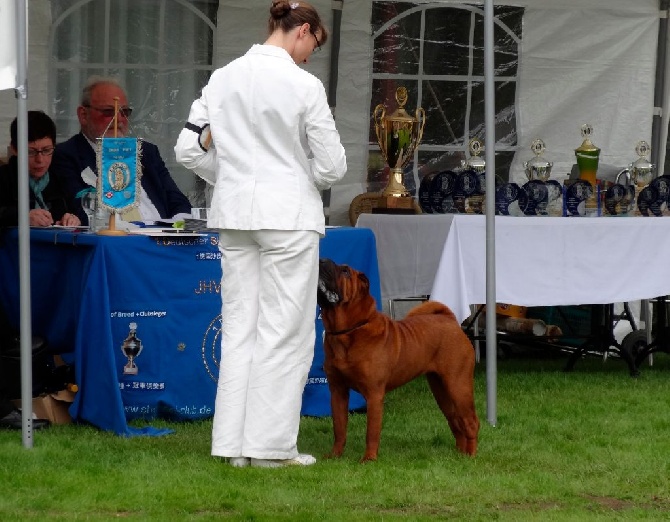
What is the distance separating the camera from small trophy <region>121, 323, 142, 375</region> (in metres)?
5.39

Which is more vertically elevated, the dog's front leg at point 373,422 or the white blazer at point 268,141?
the white blazer at point 268,141

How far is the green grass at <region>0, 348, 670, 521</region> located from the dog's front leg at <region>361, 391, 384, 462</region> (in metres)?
0.05

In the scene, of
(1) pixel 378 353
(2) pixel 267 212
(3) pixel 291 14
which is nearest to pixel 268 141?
(2) pixel 267 212

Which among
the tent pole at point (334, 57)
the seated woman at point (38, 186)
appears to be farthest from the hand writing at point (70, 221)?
the tent pole at point (334, 57)

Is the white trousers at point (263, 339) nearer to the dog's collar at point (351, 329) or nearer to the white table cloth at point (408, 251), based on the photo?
the dog's collar at point (351, 329)

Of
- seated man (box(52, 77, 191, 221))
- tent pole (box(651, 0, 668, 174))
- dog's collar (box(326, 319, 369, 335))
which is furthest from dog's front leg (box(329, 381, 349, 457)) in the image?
tent pole (box(651, 0, 668, 174))

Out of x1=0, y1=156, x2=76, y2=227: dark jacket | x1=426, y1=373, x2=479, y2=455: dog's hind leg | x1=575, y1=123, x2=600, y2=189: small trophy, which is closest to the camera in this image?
x1=426, y1=373, x2=479, y2=455: dog's hind leg

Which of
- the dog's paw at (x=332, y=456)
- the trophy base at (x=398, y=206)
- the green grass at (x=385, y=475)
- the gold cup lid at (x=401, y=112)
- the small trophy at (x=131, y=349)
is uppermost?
the gold cup lid at (x=401, y=112)

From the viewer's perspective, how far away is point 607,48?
27.1 ft

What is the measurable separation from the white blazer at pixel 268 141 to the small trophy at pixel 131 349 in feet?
3.47

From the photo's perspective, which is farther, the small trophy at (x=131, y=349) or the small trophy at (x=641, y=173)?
the small trophy at (x=641, y=173)

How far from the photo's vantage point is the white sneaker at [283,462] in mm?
4598

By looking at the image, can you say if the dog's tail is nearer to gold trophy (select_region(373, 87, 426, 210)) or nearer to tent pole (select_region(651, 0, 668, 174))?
gold trophy (select_region(373, 87, 426, 210))

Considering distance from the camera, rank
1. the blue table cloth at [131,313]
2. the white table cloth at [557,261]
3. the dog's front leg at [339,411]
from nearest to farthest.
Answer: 1. the dog's front leg at [339,411]
2. the blue table cloth at [131,313]
3. the white table cloth at [557,261]
